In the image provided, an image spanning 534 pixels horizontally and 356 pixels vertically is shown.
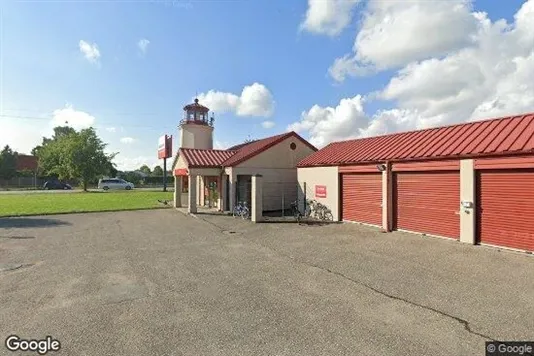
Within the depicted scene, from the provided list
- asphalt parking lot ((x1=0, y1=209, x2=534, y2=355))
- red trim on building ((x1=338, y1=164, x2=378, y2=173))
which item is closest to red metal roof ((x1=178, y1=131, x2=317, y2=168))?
red trim on building ((x1=338, y1=164, x2=378, y2=173))

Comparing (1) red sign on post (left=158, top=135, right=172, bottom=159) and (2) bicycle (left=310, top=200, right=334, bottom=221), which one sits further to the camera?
(1) red sign on post (left=158, top=135, right=172, bottom=159)

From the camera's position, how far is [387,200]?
559 inches

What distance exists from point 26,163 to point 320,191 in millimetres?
77981

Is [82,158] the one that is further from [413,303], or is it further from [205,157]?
[413,303]

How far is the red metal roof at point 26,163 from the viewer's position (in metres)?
71.0

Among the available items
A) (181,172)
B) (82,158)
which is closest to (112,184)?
(82,158)

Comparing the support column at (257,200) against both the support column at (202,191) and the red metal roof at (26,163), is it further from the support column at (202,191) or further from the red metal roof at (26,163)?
the red metal roof at (26,163)

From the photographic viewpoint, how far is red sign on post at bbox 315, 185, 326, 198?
61.2 feet

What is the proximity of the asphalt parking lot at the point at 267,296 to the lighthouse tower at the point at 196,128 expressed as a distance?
1931 cm

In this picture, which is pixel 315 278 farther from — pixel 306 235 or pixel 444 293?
pixel 306 235

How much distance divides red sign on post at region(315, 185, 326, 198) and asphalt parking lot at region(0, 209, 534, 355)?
6462 millimetres

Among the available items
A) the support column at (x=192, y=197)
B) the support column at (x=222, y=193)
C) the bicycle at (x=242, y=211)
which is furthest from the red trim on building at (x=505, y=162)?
the support column at (x=192, y=197)

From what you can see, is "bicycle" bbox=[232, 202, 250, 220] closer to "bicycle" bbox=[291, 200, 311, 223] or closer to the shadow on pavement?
"bicycle" bbox=[291, 200, 311, 223]

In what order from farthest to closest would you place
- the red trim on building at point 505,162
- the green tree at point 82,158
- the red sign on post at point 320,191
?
→ 1. the green tree at point 82,158
2. the red sign on post at point 320,191
3. the red trim on building at point 505,162
